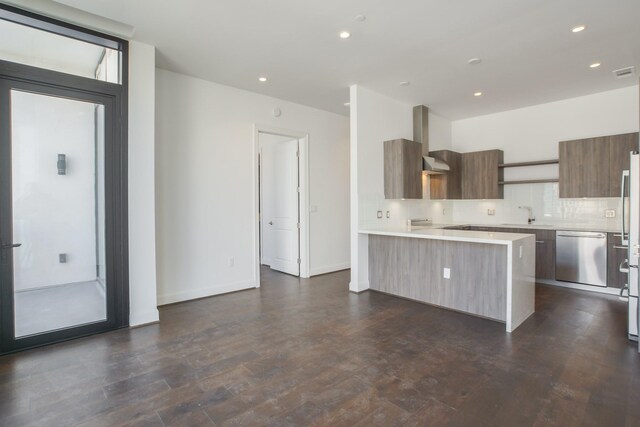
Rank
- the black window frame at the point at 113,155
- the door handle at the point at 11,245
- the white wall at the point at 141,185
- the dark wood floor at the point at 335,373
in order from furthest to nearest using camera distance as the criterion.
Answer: the white wall at the point at 141,185, the black window frame at the point at 113,155, the door handle at the point at 11,245, the dark wood floor at the point at 335,373

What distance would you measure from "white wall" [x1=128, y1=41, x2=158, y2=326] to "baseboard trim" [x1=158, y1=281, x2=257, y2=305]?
0.60 meters

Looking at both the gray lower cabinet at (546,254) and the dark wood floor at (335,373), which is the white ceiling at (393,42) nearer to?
the gray lower cabinet at (546,254)

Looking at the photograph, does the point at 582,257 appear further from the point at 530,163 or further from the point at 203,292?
the point at 203,292

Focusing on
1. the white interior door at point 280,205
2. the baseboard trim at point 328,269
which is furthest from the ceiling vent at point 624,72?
the baseboard trim at point 328,269

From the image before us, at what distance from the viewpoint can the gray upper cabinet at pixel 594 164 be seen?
14.9 feet

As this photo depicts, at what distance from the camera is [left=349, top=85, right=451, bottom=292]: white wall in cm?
471

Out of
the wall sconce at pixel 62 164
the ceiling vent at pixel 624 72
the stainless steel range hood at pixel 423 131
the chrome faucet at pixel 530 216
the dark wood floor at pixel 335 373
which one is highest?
the ceiling vent at pixel 624 72

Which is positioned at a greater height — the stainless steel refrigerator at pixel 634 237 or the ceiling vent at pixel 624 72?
the ceiling vent at pixel 624 72

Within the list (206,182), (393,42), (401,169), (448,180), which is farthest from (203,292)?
(448,180)

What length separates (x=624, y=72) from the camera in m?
4.18

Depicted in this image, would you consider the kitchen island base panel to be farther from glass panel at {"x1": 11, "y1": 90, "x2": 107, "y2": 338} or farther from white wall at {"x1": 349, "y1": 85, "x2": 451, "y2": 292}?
glass panel at {"x1": 11, "y1": 90, "x2": 107, "y2": 338}

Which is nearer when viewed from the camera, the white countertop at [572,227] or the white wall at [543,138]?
the white countertop at [572,227]

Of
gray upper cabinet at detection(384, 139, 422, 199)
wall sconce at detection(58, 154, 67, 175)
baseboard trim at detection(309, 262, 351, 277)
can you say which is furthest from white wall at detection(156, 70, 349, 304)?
gray upper cabinet at detection(384, 139, 422, 199)

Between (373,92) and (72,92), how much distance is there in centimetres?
372
